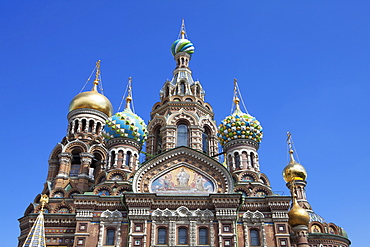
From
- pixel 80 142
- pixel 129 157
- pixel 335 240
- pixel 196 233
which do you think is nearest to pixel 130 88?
pixel 80 142

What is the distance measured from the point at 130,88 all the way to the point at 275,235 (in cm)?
1485

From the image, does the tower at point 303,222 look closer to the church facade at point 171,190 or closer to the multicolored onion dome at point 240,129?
the church facade at point 171,190

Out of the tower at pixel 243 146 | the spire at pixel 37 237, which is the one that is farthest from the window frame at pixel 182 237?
the spire at pixel 37 237

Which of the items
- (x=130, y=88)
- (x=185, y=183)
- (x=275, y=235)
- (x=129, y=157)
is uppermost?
(x=130, y=88)

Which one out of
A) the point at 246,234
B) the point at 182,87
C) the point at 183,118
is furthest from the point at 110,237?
the point at 182,87

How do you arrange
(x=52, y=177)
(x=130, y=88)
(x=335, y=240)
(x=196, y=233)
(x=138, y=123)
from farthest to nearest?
(x=130, y=88)
(x=52, y=177)
(x=138, y=123)
(x=335, y=240)
(x=196, y=233)

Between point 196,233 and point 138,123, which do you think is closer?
point 196,233

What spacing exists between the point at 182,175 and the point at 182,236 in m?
2.91

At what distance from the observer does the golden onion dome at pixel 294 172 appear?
26.6 meters

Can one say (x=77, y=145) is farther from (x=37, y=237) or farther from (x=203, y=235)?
(x=203, y=235)

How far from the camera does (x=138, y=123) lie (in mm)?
22984

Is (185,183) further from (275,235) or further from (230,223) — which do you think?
(275,235)

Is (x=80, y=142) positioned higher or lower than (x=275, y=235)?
higher

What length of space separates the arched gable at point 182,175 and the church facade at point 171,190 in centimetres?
5
